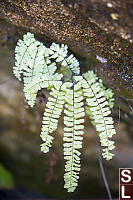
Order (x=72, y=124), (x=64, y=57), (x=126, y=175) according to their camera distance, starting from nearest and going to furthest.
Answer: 1. (x=72, y=124)
2. (x=64, y=57)
3. (x=126, y=175)

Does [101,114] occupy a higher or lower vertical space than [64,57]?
lower

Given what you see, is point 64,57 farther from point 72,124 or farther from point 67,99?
point 72,124

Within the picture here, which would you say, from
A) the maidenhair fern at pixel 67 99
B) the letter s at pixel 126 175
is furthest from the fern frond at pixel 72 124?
the letter s at pixel 126 175

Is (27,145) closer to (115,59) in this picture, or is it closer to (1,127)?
(1,127)

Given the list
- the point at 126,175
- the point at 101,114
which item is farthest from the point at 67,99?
the point at 126,175

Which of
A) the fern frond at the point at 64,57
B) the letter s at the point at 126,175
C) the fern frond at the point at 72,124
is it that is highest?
the fern frond at the point at 64,57

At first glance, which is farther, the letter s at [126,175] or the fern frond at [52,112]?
the letter s at [126,175]

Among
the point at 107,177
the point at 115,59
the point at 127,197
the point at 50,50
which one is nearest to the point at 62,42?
the point at 50,50

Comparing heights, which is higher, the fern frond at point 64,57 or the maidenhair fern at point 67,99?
the fern frond at point 64,57

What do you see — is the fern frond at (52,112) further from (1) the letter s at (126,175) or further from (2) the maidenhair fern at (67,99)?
(1) the letter s at (126,175)
